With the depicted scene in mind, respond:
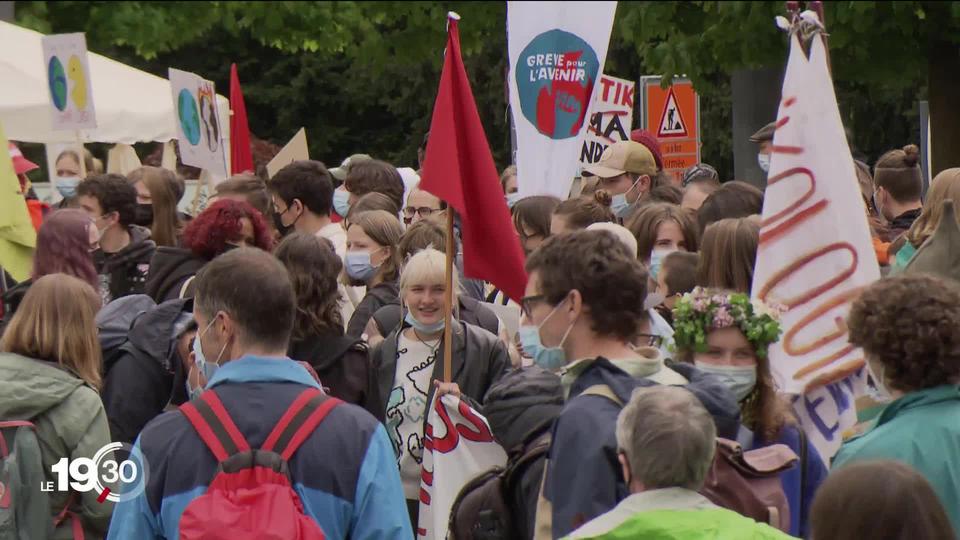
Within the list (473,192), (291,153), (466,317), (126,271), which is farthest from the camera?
(291,153)

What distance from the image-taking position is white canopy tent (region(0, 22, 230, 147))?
1520 centimetres

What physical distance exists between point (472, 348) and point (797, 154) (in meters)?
1.48

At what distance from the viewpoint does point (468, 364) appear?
6.62 metres

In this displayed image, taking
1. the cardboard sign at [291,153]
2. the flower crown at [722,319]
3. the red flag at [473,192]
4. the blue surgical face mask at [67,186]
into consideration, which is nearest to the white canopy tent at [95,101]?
the cardboard sign at [291,153]

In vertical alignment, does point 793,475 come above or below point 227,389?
below

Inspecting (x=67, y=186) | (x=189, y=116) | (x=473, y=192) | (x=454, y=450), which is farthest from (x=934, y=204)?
(x=189, y=116)

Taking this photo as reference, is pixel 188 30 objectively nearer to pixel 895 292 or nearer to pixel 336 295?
pixel 336 295

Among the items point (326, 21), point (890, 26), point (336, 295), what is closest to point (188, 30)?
point (326, 21)

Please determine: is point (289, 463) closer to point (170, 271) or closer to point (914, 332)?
point (914, 332)

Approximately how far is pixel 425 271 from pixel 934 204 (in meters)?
2.02

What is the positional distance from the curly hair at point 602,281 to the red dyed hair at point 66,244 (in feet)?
11.9

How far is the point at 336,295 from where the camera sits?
262 inches

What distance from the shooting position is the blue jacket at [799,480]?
4.76 m

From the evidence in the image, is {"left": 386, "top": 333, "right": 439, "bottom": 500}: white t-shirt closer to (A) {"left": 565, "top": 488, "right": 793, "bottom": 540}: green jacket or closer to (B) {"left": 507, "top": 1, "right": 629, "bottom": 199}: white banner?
(B) {"left": 507, "top": 1, "right": 629, "bottom": 199}: white banner
